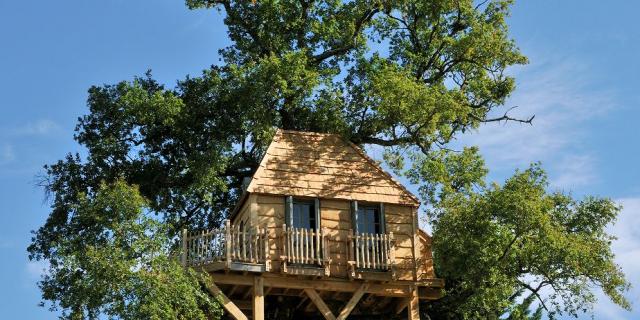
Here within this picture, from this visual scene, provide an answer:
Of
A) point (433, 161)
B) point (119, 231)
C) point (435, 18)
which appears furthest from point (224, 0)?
point (119, 231)

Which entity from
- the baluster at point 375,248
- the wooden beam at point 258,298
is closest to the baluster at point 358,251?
the baluster at point 375,248

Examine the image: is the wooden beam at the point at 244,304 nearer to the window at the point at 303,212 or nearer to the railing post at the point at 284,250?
the railing post at the point at 284,250

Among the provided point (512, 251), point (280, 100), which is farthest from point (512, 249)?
point (280, 100)

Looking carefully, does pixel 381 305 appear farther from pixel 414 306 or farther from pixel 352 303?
pixel 352 303

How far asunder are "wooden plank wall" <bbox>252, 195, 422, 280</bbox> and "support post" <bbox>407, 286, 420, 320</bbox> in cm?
44

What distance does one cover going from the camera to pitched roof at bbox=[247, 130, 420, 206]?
27.6 meters

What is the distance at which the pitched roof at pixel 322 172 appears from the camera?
27.6 m

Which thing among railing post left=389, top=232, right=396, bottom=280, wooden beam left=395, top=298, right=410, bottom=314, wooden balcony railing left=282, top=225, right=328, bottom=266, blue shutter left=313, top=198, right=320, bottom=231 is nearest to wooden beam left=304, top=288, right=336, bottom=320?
wooden balcony railing left=282, top=225, right=328, bottom=266

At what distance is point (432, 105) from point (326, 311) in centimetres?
665

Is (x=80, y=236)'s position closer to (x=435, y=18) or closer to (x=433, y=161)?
(x=433, y=161)

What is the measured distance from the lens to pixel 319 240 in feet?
88.3

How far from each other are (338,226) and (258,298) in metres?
3.05

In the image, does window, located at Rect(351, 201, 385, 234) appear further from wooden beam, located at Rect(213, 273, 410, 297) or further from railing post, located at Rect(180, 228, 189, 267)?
railing post, located at Rect(180, 228, 189, 267)

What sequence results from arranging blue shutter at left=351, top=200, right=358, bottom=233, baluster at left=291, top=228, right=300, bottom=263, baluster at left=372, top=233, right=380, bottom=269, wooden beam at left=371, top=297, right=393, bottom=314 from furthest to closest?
wooden beam at left=371, top=297, right=393, bottom=314 → blue shutter at left=351, top=200, right=358, bottom=233 → baluster at left=372, top=233, right=380, bottom=269 → baluster at left=291, top=228, right=300, bottom=263
